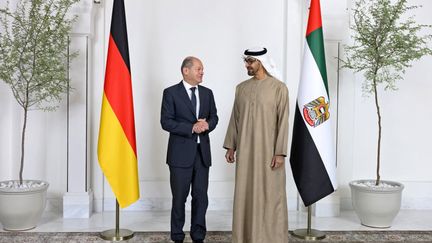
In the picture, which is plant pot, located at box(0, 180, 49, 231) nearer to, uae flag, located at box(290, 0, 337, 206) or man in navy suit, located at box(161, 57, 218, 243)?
man in navy suit, located at box(161, 57, 218, 243)

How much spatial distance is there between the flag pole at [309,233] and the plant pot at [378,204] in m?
0.60

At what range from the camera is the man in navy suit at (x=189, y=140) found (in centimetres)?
493

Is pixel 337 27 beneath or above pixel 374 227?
above

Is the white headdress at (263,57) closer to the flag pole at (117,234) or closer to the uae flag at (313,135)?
the uae flag at (313,135)

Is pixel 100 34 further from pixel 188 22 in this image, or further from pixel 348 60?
pixel 348 60

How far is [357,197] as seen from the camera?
5922 millimetres

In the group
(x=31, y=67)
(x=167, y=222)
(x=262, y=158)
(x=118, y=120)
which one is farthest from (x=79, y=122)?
(x=262, y=158)

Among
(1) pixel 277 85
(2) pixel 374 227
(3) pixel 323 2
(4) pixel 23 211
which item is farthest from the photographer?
(3) pixel 323 2

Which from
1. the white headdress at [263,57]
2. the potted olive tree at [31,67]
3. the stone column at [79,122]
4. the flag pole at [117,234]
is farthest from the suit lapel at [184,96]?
the stone column at [79,122]

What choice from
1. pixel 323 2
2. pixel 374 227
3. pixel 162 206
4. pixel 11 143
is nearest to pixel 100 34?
pixel 11 143

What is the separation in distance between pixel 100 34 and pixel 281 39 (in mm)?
2080

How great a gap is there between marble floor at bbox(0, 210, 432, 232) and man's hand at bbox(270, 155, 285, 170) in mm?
1202

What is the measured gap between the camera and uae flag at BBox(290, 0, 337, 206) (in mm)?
5285

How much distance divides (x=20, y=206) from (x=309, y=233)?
9.08 ft
